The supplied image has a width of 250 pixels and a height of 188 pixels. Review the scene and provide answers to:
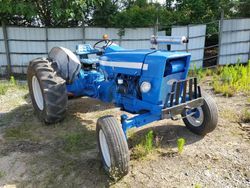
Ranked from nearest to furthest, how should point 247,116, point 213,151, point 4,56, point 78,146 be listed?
point 213,151
point 78,146
point 247,116
point 4,56

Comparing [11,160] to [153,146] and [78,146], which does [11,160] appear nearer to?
[78,146]

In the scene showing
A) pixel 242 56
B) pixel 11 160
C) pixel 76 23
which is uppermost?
pixel 76 23

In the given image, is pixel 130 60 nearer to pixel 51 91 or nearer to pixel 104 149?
pixel 104 149

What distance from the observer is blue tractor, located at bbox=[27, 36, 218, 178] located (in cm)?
319

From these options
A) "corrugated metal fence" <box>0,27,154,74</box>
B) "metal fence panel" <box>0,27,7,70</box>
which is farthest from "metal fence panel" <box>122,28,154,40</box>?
"metal fence panel" <box>0,27,7,70</box>

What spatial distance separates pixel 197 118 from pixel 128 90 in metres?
1.08

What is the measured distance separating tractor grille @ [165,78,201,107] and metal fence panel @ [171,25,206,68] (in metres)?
5.87

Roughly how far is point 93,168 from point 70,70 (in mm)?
1779

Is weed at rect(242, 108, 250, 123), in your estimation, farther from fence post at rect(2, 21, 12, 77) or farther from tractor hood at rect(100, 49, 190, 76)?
fence post at rect(2, 21, 12, 77)

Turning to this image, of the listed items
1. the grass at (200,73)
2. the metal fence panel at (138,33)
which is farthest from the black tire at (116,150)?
the metal fence panel at (138,33)

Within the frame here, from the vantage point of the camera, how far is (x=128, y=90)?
378 centimetres

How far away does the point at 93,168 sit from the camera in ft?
11.0

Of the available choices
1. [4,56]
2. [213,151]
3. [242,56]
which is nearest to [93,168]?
[213,151]

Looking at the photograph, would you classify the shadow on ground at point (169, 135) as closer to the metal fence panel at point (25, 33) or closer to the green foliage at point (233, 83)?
the green foliage at point (233, 83)
